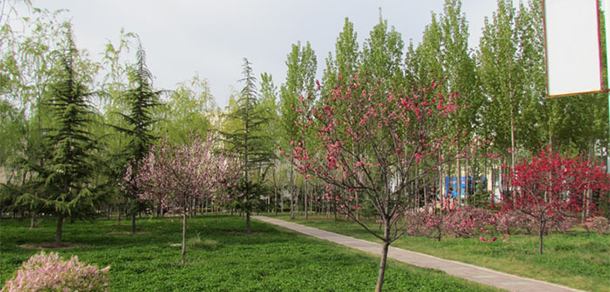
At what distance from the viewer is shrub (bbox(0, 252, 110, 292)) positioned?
4023mm

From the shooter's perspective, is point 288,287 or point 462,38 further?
point 462,38

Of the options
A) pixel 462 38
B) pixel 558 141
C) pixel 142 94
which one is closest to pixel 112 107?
pixel 142 94

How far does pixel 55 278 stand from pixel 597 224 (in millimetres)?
19696

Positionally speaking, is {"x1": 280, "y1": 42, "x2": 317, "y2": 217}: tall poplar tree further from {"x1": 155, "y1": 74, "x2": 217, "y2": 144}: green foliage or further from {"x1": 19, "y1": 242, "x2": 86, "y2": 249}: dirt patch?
{"x1": 19, "y1": 242, "x2": 86, "y2": 249}: dirt patch

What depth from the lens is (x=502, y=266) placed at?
10.1 meters

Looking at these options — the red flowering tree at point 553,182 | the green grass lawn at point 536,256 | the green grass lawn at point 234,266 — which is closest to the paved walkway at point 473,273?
the green grass lawn at point 536,256

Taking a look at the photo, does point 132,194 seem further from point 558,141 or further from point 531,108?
point 558,141

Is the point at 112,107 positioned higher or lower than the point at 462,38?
lower

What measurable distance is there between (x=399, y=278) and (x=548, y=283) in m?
3.07

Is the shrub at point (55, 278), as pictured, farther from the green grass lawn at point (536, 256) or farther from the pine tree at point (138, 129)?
the pine tree at point (138, 129)

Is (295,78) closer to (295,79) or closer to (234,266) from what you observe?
(295,79)

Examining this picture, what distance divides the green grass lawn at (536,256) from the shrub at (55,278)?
8.29 metres

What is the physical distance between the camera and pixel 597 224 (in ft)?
56.6

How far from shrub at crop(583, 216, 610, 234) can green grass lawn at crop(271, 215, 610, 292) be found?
1.10 metres
